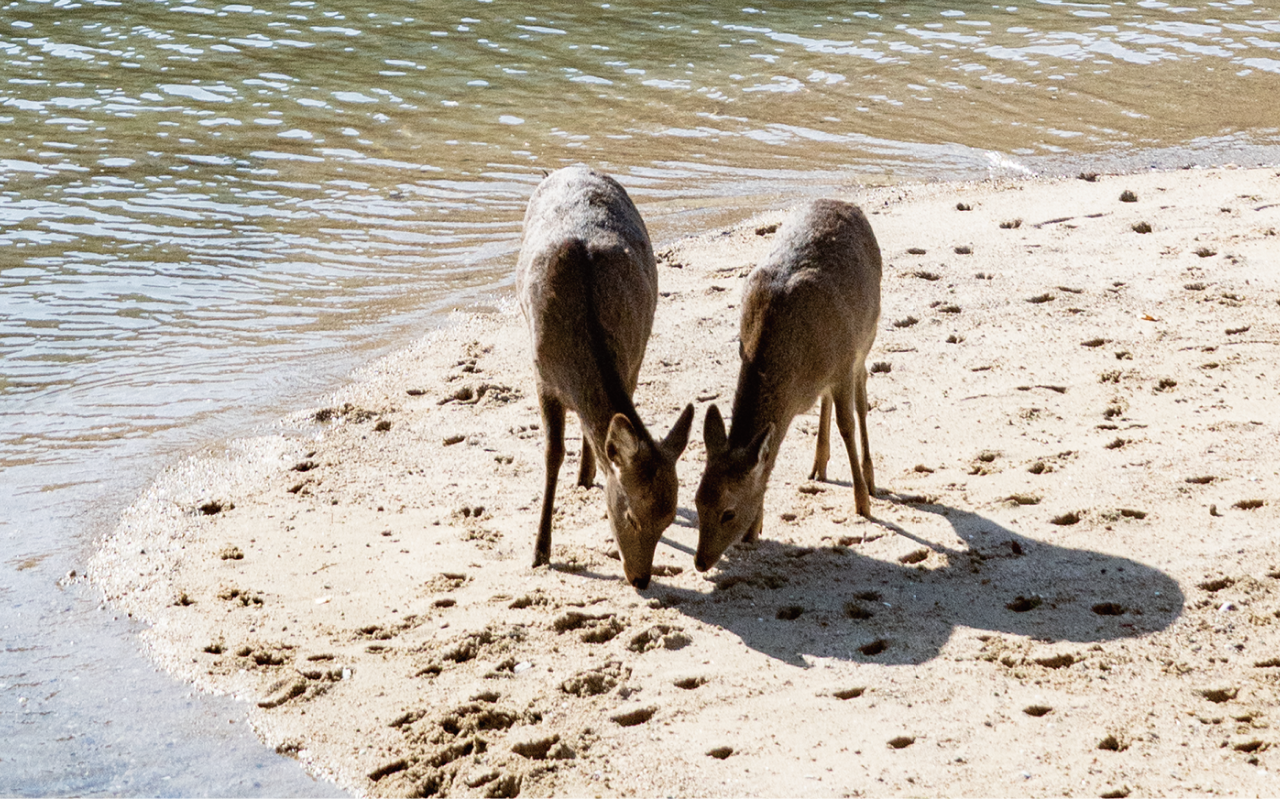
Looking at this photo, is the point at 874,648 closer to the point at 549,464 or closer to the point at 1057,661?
the point at 1057,661

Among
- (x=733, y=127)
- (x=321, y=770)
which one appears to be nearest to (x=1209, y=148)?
(x=733, y=127)

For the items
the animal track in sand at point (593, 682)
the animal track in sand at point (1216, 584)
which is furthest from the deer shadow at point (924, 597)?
the animal track in sand at point (593, 682)

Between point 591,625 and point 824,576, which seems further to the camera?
point 824,576

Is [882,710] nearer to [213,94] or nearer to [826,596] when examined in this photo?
[826,596]

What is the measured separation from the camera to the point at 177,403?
833cm

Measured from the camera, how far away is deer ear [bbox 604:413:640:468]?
5516mm

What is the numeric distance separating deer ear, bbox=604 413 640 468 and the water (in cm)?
190

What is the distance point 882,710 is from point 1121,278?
4.99 metres

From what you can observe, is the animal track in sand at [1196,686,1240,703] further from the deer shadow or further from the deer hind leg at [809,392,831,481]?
the deer hind leg at [809,392,831,481]

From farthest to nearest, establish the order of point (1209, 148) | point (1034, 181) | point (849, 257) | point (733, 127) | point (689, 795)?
point (733, 127) → point (1209, 148) → point (1034, 181) → point (849, 257) → point (689, 795)

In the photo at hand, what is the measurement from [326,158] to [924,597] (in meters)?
9.13

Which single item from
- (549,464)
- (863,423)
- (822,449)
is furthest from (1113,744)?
(549,464)

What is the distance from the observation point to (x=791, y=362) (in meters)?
6.12

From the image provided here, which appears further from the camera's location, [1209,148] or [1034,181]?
[1209,148]
